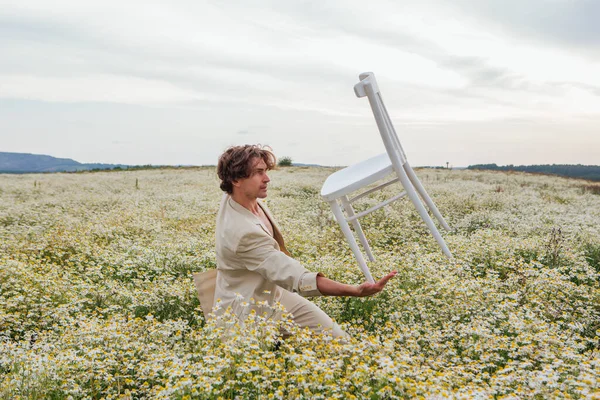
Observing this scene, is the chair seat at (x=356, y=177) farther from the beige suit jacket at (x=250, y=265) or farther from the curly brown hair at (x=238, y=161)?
the beige suit jacket at (x=250, y=265)

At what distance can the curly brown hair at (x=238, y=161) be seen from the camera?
407 centimetres

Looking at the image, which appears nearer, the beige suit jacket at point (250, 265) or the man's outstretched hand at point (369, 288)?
the man's outstretched hand at point (369, 288)

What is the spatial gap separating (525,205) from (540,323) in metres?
9.60

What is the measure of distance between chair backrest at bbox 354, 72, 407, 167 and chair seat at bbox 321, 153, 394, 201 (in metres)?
0.22

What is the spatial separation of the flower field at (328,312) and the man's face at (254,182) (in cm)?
112

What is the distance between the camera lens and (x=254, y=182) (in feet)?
13.5

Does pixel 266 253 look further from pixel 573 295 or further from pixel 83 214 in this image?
pixel 83 214

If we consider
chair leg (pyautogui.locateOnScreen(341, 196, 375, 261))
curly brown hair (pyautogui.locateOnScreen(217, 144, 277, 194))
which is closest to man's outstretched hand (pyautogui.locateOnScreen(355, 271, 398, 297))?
curly brown hair (pyautogui.locateOnScreen(217, 144, 277, 194))

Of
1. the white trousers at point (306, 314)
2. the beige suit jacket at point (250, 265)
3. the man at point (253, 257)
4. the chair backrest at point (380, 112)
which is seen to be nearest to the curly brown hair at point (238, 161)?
the man at point (253, 257)

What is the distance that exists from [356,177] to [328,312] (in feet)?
5.20

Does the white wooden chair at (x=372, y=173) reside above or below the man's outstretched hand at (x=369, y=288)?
above

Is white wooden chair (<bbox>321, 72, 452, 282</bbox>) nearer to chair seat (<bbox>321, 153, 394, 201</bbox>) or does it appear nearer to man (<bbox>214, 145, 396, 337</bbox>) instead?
chair seat (<bbox>321, 153, 394, 201</bbox>)

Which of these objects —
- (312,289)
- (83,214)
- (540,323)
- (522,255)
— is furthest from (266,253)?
(83,214)

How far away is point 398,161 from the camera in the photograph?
5.35 meters
